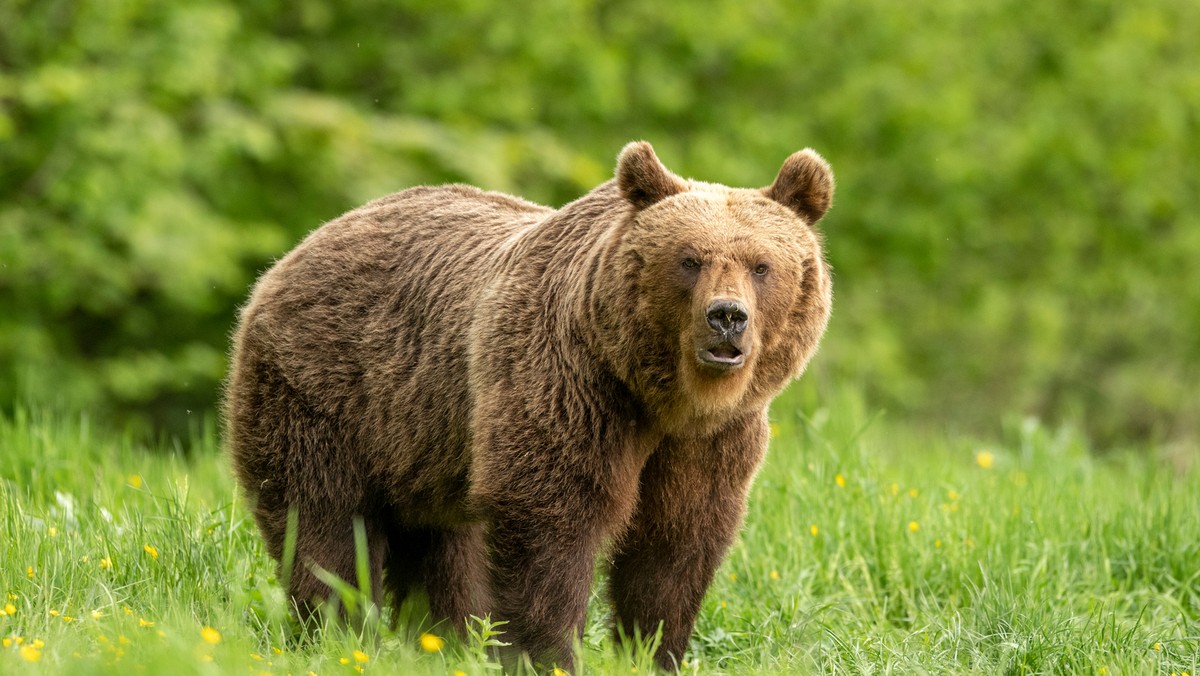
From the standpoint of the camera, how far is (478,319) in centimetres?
500

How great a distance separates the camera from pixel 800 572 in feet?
18.8

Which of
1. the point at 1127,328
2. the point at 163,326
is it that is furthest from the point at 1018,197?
the point at 163,326

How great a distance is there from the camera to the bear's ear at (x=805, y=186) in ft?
15.7

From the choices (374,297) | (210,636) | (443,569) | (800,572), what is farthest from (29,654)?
(800,572)

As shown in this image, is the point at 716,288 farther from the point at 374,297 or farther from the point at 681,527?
the point at 374,297

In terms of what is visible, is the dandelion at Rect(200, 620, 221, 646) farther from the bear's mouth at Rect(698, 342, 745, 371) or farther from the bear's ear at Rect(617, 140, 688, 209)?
the bear's ear at Rect(617, 140, 688, 209)

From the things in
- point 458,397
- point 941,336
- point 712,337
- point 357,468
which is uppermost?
point 712,337

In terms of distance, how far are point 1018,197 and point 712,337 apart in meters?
15.4

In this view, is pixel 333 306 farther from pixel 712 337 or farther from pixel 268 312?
pixel 712 337

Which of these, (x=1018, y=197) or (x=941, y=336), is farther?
(x=941, y=336)

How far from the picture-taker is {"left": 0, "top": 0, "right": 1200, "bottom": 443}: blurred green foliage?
38.8 feet

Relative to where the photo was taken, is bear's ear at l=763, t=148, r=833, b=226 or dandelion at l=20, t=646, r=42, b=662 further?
bear's ear at l=763, t=148, r=833, b=226

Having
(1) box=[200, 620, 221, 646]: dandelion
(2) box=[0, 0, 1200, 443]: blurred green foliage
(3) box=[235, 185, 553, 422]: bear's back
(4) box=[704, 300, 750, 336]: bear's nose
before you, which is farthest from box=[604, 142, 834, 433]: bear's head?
(2) box=[0, 0, 1200, 443]: blurred green foliage

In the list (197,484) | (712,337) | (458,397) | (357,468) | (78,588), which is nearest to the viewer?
(712,337)
